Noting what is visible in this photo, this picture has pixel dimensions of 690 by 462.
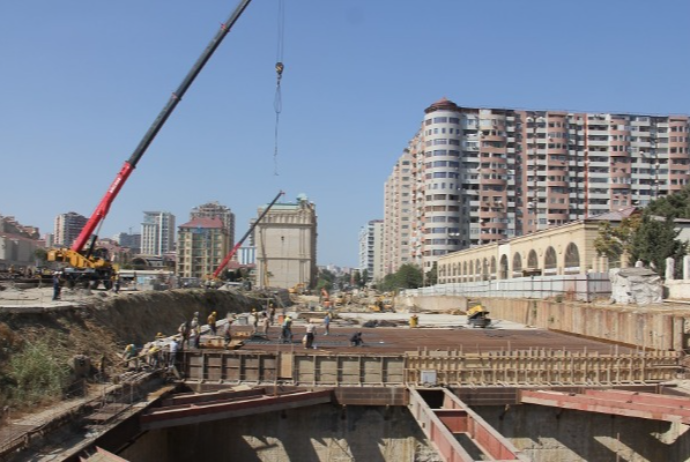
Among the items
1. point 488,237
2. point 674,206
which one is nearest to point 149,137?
point 674,206

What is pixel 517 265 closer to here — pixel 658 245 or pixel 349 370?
pixel 658 245

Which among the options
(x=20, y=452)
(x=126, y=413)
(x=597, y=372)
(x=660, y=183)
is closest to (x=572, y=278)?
(x=597, y=372)

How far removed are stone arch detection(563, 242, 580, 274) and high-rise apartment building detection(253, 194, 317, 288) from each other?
105m

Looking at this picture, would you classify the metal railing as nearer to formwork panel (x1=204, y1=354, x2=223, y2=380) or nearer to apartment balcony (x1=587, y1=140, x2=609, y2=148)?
formwork panel (x1=204, y1=354, x2=223, y2=380)

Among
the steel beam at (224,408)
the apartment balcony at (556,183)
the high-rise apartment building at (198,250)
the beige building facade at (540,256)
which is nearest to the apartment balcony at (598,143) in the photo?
the apartment balcony at (556,183)

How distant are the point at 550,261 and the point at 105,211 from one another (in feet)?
150

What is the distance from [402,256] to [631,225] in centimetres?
11327

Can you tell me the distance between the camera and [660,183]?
112 meters

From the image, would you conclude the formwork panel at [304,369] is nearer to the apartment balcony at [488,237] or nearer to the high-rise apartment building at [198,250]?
the apartment balcony at [488,237]

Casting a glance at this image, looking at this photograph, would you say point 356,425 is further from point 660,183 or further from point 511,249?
point 660,183

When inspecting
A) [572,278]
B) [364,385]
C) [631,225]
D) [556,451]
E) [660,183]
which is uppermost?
[660,183]

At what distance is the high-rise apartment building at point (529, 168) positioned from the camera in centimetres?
10612

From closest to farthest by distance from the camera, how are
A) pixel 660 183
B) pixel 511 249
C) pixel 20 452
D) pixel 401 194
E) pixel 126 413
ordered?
1. pixel 20 452
2. pixel 126 413
3. pixel 511 249
4. pixel 660 183
5. pixel 401 194

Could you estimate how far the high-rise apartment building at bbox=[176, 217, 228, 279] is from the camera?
180 m
